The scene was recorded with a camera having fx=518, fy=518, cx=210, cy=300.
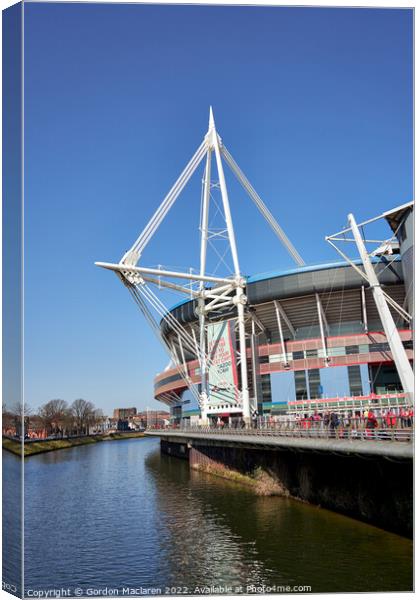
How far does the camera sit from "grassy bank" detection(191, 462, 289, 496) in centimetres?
3256

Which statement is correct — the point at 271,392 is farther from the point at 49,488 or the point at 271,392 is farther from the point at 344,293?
the point at 49,488

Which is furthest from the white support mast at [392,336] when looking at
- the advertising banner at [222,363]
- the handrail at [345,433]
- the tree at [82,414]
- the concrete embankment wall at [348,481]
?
the tree at [82,414]

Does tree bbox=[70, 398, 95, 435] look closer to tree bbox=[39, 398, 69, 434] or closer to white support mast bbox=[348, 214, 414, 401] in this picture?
tree bbox=[39, 398, 69, 434]

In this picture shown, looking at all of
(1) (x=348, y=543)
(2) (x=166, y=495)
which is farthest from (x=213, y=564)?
(2) (x=166, y=495)

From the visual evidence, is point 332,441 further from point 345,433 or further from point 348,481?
point 348,481

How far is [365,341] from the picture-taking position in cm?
5638

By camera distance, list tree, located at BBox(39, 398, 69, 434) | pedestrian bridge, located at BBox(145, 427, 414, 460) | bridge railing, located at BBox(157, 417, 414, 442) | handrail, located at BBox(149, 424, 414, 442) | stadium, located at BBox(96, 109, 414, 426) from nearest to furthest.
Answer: pedestrian bridge, located at BBox(145, 427, 414, 460), handrail, located at BBox(149, 424, 414, 442), bridge railing, located at BBox(157, 417, 414, 442), stadium, located at BBox(96, 109, 414, 426), tree, located at BBox(39, 398, 69, 434)

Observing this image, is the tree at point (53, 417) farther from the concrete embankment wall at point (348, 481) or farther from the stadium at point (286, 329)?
the concrete embankment wall at point (348, 481)

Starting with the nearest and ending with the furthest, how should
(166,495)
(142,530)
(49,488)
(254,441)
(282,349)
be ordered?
(142,530), (254,441), (166,495), (49,488), (282,349)

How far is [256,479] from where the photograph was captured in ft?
119

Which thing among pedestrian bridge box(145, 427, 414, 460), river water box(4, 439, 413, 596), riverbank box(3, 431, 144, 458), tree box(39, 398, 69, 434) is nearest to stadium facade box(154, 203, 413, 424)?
pedestrian bridge box(145, 427, 414, 460)

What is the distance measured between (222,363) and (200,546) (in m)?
31.4

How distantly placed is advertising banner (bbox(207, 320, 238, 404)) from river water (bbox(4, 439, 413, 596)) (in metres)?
15.8

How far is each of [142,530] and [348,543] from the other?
10736 mm
